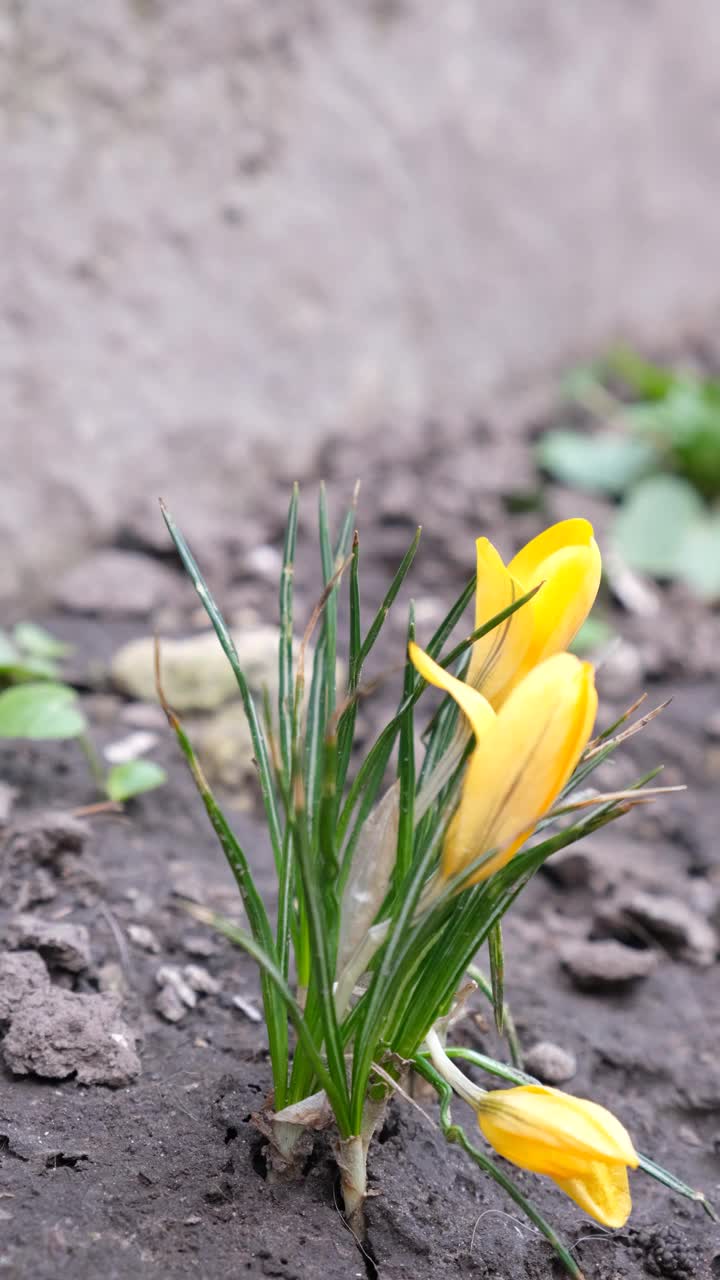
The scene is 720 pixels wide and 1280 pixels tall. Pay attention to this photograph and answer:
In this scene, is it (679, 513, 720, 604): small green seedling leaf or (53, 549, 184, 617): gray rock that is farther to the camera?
(679, 513, 720, 604): small green seedling leaf

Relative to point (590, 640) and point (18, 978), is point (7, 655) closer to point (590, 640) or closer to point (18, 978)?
point (18, 978)

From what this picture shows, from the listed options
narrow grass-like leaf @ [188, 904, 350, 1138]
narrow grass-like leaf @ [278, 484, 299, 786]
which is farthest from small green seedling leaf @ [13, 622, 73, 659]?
narrow grass-like leaf @ [188, 904, 350, 1138]

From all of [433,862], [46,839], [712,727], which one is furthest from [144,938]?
[712,727]

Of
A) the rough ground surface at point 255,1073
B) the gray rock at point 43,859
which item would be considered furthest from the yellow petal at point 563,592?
the gray rock at point 43,859

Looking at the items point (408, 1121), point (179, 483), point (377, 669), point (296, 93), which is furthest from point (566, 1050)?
point (296, 93)

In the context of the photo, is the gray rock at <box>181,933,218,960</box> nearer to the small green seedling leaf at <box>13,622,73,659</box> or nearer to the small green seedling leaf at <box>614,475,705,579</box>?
the small green seedling leaf at <box>13,622,73,659</box>

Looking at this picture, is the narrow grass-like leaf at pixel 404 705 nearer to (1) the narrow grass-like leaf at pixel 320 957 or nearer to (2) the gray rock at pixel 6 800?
(1) the narrow grass-like leaf at pixel 320 957
